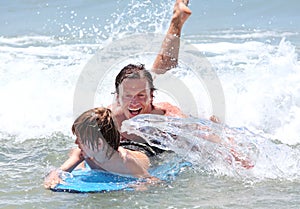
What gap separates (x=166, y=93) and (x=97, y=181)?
320 cm

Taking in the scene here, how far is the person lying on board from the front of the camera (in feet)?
11.2

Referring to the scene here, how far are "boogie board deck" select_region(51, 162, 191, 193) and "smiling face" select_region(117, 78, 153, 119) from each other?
1.63 feet

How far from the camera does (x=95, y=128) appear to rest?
3.39 metres

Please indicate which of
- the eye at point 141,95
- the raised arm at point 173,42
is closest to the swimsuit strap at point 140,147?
the eye at point 141,95

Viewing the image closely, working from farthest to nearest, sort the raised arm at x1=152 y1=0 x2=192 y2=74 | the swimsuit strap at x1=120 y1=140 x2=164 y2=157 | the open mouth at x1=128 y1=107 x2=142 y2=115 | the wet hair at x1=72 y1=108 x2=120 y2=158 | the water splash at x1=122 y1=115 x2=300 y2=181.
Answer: the raised arm at x1=152 y1=0 x2=192 y2=74 → the open mouth at x1=128 y1=107 x2=142 y2=115 → the swimsuit strap at x1=120 y1=140 x2=164 y2=157 → the water splash at x1=122 y1=115 x2=300 y2=181 → the wet hair at x1=72 y1=108 x2=120 y2=158

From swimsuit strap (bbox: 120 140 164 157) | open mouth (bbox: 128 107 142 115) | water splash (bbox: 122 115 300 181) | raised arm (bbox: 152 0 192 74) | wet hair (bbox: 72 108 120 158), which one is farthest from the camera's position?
raised arm (bbox: 152 0 192 74)

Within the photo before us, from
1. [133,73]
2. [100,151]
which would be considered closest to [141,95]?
[133,73]

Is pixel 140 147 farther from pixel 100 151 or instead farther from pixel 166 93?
pixel 166 93

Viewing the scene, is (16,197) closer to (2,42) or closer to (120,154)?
(120,154)

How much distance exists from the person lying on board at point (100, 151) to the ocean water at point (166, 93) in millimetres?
174

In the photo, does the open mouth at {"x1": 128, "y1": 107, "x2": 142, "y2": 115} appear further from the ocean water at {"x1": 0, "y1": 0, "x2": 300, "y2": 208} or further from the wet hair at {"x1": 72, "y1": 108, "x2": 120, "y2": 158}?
the wet hair at {"x1": 72, "y1": 108, "x2": 120, "y2": 158}

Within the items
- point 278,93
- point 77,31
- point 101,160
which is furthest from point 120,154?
point 77,31

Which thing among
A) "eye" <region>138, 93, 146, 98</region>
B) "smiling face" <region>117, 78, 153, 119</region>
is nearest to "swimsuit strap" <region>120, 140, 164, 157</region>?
"smiling face" <region>117, 78, 153, 119</region>

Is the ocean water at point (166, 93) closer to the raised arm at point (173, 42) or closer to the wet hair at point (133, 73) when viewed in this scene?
the wet hair at point (133, 73)
